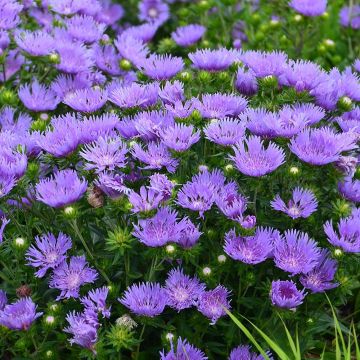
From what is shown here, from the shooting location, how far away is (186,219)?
9.00 ft

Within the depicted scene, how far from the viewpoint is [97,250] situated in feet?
9.87

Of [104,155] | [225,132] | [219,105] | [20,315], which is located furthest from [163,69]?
[20,315]

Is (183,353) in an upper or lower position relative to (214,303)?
lower

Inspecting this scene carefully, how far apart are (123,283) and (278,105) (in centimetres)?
107

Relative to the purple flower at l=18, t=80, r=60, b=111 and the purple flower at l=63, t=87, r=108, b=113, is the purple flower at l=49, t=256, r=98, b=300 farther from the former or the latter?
the purple flower at l=18, t=80, r=60, b=111

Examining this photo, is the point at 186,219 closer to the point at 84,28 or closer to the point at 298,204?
the point at 298,204

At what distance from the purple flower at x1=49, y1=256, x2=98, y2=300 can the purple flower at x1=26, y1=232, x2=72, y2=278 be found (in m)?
0.03

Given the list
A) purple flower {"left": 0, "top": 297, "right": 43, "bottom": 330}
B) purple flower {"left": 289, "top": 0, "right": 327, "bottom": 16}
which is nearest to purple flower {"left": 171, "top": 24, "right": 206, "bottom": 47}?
purple flower {"left": 289, "top": 0, "right": 327, "bottom": 16}

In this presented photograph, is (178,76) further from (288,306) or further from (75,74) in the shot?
(288,306)

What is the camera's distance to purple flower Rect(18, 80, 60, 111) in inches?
147

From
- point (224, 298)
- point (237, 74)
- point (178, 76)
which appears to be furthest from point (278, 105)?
point (224, 298)

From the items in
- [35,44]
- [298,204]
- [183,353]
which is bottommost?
[183,353]

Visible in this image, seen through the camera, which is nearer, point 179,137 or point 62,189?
point 62,189

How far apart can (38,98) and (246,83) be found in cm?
112
